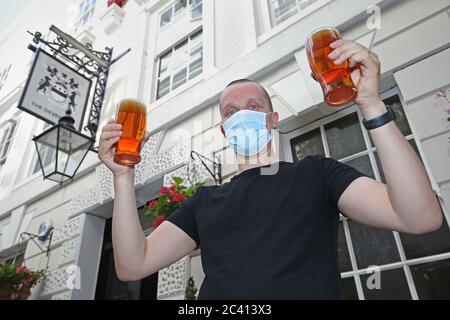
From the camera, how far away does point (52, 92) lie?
435 centimetres

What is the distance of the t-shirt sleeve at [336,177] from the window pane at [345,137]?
67.5 inches

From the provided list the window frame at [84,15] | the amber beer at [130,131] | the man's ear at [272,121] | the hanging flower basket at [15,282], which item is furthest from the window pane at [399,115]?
the window frame at [84,15]

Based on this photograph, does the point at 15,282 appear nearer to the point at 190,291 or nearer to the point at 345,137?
the point at 190,291

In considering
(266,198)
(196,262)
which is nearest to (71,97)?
(196,262)

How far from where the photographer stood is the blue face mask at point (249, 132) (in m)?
1.42

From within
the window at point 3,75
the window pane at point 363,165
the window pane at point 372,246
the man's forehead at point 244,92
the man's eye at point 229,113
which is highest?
the window at point 3,75

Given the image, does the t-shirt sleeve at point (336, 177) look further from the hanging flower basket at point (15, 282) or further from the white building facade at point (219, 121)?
the hanging flower basket at point (15, 282)

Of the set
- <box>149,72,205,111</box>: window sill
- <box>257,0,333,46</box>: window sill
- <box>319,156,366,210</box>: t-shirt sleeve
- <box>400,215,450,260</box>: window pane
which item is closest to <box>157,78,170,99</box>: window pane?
<box>149,72,205,111</box>: window sill

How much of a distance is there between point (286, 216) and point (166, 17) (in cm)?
577

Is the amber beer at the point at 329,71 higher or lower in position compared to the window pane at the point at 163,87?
lower

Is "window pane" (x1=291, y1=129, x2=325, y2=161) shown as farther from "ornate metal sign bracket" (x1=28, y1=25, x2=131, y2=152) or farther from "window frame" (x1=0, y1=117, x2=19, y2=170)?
"window frame" (x1=0, y1=117, x2=19, y2=170)

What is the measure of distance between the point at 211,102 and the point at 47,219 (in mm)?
3325

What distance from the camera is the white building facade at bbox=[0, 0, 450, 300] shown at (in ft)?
7.39
